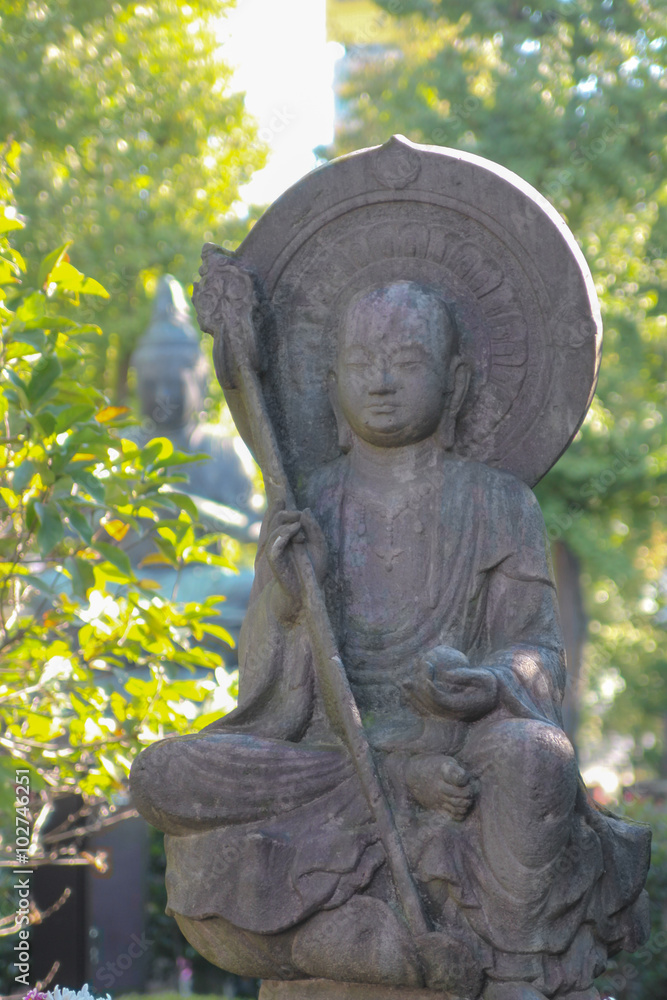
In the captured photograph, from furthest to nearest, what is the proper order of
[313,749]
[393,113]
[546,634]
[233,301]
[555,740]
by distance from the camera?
[393,113] < [233,301] < [546,634] < [313,749] < [555,740]

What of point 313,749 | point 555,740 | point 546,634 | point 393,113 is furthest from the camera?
point 393,113

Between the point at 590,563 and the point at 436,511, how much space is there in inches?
410

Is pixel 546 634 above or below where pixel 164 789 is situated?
above

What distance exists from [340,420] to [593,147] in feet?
29.9

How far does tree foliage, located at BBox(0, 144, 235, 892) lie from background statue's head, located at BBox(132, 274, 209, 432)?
6.75 meters

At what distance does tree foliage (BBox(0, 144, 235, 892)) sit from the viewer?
14.0 ft

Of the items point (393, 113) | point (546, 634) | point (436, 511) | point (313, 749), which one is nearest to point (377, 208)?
point (436, 511)

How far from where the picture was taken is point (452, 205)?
14.3 ft

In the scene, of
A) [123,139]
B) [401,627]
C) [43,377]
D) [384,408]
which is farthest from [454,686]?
[123,139]

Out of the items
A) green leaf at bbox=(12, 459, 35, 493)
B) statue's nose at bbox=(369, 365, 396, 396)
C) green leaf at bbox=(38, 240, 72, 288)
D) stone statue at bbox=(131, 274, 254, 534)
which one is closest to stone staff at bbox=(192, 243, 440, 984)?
statue's nose at bbox=(369, 365, 396, 396)

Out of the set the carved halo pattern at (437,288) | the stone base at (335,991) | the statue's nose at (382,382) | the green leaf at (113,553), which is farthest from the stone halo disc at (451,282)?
the stone base at (335,991)

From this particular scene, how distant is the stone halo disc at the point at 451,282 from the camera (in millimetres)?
4328

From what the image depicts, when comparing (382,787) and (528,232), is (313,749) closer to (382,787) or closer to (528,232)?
(382,787)

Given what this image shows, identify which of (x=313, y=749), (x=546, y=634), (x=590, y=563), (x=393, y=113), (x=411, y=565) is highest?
(x=393, y=113)
